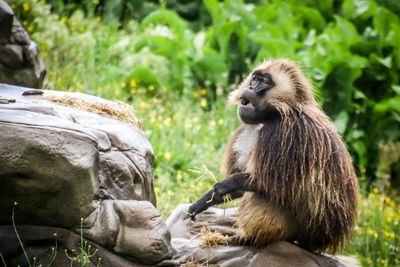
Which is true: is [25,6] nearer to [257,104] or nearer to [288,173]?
[257,104]

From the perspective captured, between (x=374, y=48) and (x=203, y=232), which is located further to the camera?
(x=374, y=48)

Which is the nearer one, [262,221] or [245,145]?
[262,221]

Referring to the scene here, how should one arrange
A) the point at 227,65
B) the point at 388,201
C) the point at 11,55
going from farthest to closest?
the point at 227,65 < the point at 388,201 < the point at 11,55

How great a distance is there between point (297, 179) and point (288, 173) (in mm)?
74

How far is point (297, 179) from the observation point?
5.46m

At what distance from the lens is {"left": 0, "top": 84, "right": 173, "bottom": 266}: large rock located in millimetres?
4488

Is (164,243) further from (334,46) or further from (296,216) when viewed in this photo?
(334,46)

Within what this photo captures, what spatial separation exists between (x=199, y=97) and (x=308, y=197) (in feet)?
18.1

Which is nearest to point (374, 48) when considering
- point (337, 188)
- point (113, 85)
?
point (113, 85)

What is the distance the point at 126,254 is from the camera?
4.81m

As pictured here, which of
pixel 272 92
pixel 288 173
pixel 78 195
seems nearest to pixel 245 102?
pixel 272 92

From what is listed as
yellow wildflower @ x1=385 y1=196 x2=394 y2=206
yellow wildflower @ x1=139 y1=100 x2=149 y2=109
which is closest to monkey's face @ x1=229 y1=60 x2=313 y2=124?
yellow wildflower @ x1=385 y1=196 x2=394 y2=206

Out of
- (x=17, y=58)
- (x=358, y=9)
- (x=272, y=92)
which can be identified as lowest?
(x=17, y=58)

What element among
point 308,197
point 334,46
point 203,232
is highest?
point 334,46
